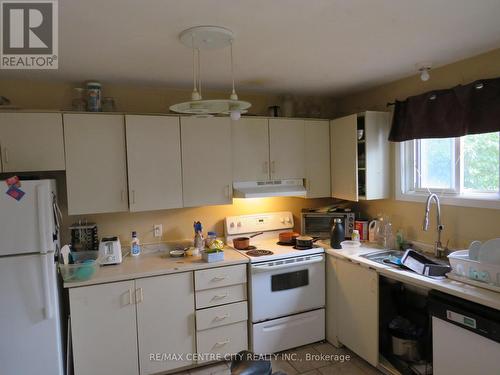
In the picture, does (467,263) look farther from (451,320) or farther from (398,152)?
(398,152)

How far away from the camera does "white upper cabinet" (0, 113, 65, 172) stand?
2342mm

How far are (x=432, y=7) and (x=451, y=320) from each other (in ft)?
5.54

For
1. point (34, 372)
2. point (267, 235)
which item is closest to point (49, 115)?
point (34, 372)

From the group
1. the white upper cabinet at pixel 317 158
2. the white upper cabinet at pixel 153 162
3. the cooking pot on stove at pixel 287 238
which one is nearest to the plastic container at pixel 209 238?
the white upper cabinet at pixel 153 162

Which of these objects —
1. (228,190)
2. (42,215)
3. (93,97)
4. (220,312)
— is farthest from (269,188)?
(42,215)

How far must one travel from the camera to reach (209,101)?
161 centimetres

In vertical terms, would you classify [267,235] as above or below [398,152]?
below

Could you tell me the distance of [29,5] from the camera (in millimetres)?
1527

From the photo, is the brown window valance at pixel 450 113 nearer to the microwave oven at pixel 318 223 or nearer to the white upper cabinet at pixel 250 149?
the microwave oven at pixel 318 223

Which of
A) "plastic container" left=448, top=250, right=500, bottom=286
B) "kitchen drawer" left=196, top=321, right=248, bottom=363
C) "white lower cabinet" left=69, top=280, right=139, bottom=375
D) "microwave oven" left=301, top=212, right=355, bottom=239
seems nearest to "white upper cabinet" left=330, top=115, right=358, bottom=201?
"microwave oven" left=301, top=212, right=355, bottom=239
